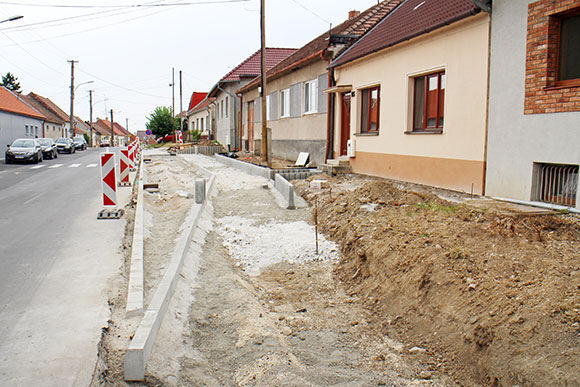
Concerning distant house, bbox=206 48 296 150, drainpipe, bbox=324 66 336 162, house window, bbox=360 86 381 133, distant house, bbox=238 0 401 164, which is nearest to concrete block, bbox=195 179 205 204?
house window, bbox=360 86 381 133

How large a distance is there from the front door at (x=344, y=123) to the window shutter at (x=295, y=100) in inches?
149

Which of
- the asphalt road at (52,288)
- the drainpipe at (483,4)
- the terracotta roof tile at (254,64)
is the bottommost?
the asphalt road at (52,288)

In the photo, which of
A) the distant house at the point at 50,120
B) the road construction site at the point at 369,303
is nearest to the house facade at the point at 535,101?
the road construction site at the point at 369,303

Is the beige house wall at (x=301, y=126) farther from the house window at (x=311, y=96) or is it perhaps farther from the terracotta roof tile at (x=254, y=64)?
the terracotta roof tile at (x=254, y=64)

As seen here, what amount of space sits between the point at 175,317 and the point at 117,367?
0.97 meters

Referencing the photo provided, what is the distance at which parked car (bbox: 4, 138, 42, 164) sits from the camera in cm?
2766

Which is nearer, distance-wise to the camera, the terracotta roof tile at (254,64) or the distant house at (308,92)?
the distant house at (308,92)

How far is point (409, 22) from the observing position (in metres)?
13.4

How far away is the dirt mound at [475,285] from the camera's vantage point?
354cm

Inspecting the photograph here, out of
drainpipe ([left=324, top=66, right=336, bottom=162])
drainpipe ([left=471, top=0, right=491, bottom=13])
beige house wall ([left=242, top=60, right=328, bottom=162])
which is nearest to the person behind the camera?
drainpipe ([left=471, top=0, right=491, bottom=13])

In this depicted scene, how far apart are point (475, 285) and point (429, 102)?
811 centimetres

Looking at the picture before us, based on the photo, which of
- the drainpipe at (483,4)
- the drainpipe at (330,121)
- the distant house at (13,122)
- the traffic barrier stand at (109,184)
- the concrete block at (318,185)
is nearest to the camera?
the drainpipe at (483,4)

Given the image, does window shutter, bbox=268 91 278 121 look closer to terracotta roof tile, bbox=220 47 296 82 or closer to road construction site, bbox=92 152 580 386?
terracotta roof tile, bbox=220 47 296 82

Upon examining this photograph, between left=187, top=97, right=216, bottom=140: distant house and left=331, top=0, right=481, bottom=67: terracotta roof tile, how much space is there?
29.2 metres
